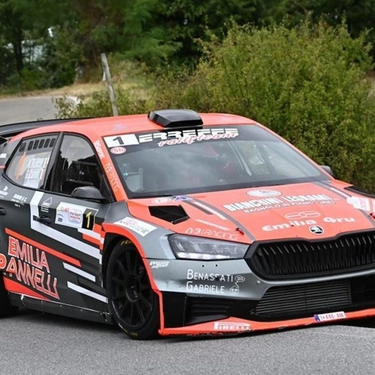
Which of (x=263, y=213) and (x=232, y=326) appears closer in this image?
(x=232, y=326)

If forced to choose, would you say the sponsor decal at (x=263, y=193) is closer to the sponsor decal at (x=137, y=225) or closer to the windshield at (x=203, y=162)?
the windshield at (x=203, y=162)

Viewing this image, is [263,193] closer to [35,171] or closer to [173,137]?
[173,137]

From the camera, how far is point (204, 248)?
6.78 metres

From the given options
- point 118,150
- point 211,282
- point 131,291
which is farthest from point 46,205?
point 211,282

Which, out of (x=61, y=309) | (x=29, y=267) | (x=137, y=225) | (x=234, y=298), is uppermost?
(x=137, y=225)

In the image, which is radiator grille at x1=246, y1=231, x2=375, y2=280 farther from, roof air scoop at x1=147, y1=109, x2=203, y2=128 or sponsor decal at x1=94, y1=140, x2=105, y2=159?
roof air scoop at x1=147, y1=109, x2=203, y2=128

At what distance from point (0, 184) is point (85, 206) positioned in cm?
192

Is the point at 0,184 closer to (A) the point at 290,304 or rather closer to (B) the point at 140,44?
(A) the point at 290,304

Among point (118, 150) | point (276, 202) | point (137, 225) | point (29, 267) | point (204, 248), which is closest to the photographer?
point (204, 248)

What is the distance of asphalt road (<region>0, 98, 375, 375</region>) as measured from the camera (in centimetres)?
592

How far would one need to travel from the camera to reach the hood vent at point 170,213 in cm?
705

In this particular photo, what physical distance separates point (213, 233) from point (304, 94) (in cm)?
722

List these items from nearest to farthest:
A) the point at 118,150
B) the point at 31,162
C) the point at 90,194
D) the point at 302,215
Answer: the point at 302,215
the point at 90,194
the point at 118,150
the point at 31,162

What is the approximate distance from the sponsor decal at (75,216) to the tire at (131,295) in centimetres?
49
